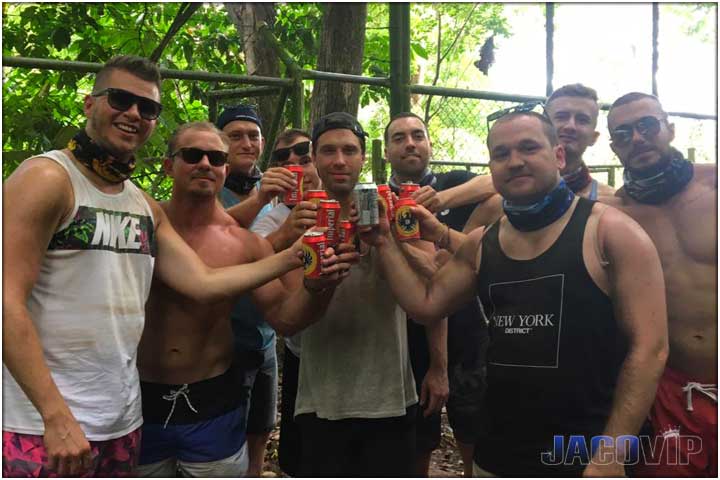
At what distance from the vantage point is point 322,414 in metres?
2.76

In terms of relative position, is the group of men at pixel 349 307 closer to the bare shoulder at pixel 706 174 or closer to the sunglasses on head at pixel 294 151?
the bare shoulder at pixel 706 174

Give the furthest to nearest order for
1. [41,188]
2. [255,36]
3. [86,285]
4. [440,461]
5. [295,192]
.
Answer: [255,36]
[440,461]
[295,192]
[86,285]
[41,188]

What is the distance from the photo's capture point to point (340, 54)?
513 centimetres

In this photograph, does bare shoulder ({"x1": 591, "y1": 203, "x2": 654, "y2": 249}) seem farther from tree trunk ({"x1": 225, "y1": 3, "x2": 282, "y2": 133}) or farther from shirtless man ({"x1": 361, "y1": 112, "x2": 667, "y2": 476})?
tree trunk ({"x1": 225, "y1": 3, "x2": 282, "y2": 133})

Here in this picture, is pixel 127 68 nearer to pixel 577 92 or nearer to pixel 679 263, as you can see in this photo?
pixel 577 92

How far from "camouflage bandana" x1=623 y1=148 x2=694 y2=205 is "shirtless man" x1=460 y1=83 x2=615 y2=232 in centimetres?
35

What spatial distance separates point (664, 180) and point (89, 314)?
8.52 ft

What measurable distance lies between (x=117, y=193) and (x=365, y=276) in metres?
1.18

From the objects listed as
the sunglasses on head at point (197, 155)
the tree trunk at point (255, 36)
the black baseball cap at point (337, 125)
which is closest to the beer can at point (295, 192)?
the black baseball cap at point (337, 125)

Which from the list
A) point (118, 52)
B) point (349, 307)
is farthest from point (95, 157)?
point (118, 52)

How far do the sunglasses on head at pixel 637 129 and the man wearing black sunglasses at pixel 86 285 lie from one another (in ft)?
5.56

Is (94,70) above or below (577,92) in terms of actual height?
above

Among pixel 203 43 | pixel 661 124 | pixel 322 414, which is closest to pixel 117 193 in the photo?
pixel 322 414

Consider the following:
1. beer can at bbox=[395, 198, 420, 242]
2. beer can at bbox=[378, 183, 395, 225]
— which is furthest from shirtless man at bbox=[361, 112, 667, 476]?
beer can at bbox=[378, 183, 395, 225]
